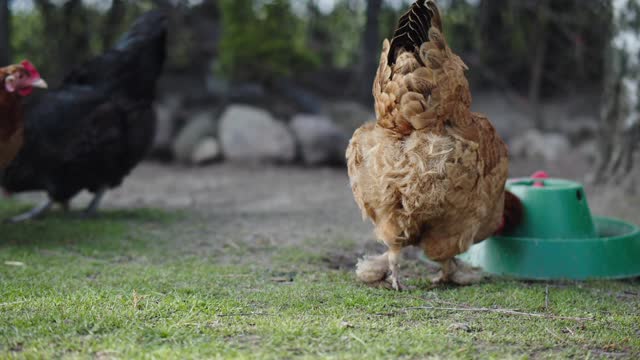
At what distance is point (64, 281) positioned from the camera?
3609 millimetres

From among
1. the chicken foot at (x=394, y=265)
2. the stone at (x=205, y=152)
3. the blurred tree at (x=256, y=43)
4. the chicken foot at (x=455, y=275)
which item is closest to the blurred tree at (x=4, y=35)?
the stone at (x=205, y=152)

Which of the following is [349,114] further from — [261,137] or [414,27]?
[414,27]

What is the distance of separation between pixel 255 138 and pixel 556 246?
6.14 m

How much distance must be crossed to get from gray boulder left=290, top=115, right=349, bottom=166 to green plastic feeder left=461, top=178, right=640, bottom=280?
16.1 ft

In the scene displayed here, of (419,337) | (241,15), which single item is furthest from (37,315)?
(241,15)

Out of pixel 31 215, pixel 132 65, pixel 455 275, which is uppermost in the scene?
pixel 132 65

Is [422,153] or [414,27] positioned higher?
[414,27]

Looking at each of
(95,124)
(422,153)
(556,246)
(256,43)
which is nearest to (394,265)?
(422,153)

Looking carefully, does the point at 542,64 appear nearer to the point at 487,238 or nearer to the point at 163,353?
the point at 487,238

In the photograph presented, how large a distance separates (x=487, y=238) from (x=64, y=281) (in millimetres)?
2410

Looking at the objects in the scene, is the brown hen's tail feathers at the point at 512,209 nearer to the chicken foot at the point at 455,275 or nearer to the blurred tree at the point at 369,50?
the chicken foot at the point at 455,275

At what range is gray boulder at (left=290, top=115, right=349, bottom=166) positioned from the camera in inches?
368

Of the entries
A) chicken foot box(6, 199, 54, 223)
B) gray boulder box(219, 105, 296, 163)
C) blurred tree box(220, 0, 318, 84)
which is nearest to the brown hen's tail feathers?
chicken foot box(6, 199, 54, 223)

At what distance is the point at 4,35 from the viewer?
27.5 ft
